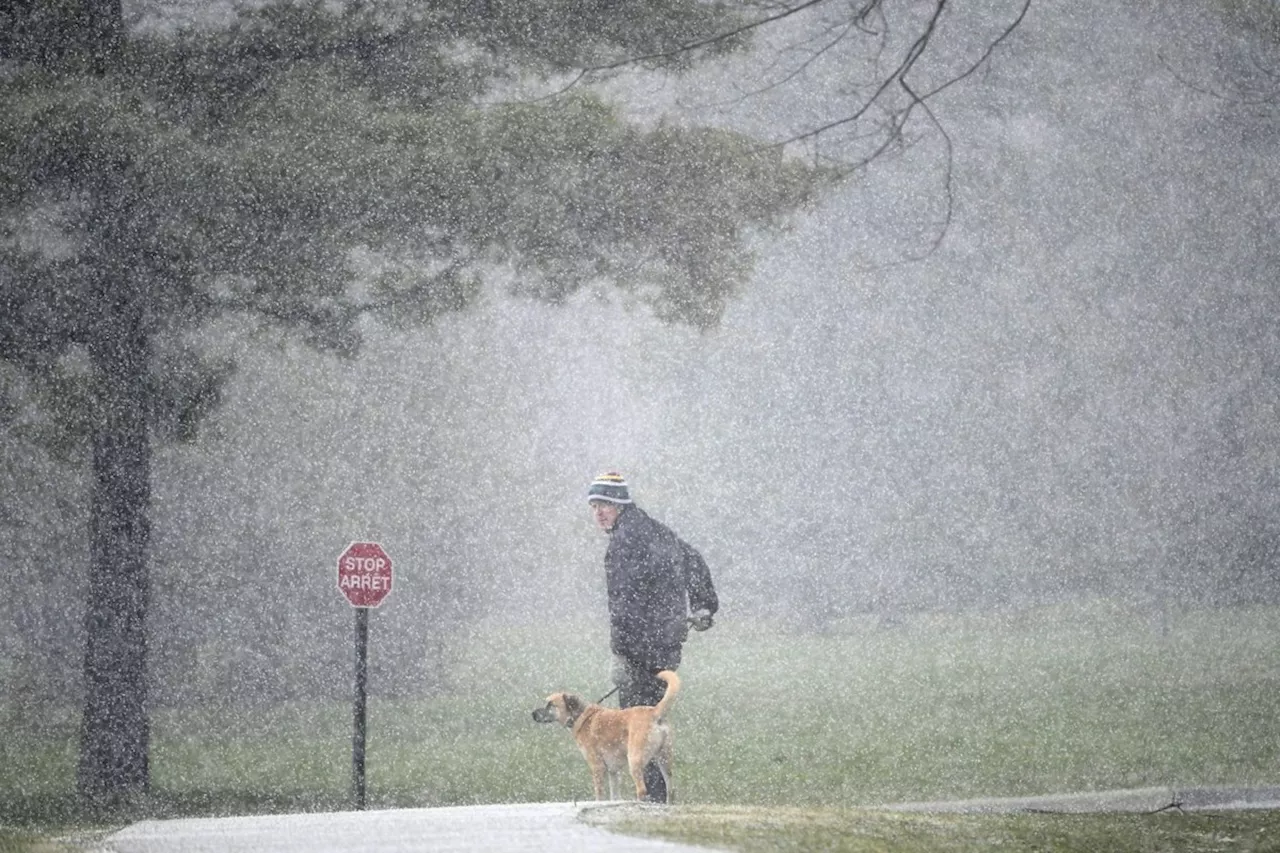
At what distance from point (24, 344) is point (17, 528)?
14.6 feet

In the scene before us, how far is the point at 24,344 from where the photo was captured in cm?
1173

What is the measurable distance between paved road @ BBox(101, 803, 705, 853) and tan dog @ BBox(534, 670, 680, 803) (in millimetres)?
1490

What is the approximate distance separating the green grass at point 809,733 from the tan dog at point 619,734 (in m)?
0.49

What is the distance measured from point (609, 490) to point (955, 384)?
2390 cm

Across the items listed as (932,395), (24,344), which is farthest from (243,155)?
(932,395)

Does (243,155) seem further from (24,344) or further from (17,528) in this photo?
(17,528)

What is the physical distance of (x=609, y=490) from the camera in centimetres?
786

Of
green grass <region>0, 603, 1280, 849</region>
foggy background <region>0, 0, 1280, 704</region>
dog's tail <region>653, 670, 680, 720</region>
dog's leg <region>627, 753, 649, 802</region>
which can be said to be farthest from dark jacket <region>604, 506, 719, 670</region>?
foggy background <region>0, 0, 1280, 704</region>

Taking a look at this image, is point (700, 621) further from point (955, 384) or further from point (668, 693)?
point (955, 384)

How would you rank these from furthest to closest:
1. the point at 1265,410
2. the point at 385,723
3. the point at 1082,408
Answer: the point at 1082,408
the point at 1265,410
the point at 385,723

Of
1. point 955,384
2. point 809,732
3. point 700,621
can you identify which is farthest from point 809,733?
point 955,384

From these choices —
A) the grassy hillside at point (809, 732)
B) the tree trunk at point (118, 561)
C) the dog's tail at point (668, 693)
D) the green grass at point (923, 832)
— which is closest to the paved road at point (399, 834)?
the green grass at point (923, 832)

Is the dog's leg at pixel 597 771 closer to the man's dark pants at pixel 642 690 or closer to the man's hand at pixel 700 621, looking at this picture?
the man's dark pants at pixel 642 690

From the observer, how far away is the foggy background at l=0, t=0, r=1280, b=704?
23422 millimetres
